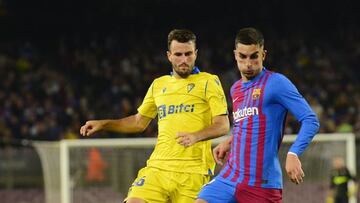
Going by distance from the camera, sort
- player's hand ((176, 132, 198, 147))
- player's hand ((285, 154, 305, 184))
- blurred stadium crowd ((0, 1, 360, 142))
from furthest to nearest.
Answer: blurred stadium crowd ((0, 1, 360, 142)) → player's hand ((176, 132, 198, 147)) → player's hand ((285, 154, 305, 184))

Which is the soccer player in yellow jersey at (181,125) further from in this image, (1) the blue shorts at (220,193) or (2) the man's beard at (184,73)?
(1) the blue shorts at (220,193)

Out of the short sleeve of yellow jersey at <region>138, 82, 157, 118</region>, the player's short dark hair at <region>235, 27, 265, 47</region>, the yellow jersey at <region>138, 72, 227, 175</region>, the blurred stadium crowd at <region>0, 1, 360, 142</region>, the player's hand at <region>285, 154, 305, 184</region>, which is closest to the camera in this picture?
the player's hand at <region>285, 154, 305, 184</region>

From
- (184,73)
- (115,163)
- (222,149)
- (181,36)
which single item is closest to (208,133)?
(222,149)

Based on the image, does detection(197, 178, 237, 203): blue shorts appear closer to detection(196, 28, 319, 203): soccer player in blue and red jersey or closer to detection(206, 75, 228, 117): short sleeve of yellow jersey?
detection(196, 28, 319, 203): soccer player in blue and red jersey

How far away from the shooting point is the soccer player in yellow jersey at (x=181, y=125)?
579 cm

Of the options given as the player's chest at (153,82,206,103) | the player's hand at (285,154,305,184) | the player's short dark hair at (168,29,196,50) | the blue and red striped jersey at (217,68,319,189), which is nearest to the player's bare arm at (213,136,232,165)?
the blue and red striped jersey at (217,68,319,189)

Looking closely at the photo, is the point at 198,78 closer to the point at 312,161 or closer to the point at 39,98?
the point at 312,161

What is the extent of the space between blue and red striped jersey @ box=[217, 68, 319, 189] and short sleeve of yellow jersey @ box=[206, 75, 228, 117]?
523 mm

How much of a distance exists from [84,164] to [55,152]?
92 centimetres

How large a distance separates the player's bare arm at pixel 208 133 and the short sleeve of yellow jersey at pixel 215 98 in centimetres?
5

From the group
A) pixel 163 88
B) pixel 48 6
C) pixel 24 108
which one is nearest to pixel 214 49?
pixel 48 6

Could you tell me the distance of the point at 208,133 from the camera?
5.55 m

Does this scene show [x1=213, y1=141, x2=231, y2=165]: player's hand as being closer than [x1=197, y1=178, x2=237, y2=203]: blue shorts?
No

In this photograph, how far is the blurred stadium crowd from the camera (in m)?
20.2
